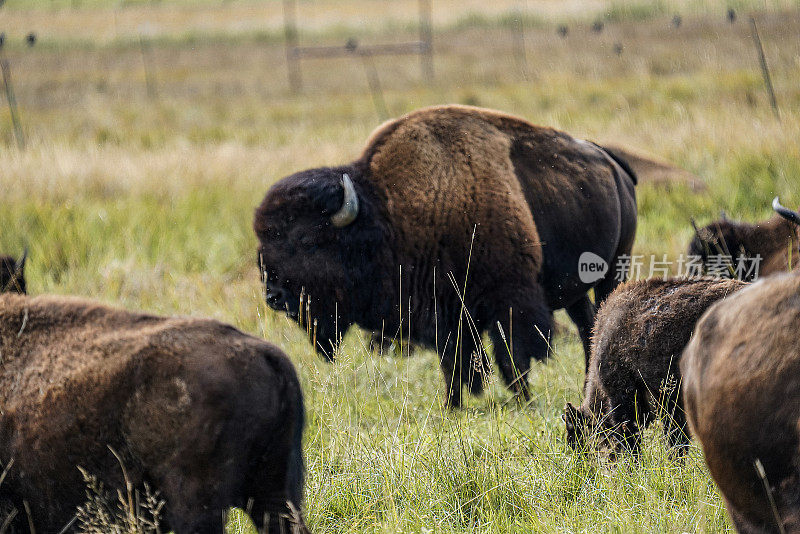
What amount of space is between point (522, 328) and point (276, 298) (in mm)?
1382

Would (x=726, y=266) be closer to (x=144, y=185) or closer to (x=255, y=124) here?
(x=144, y=185)

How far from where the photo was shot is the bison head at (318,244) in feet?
16.0

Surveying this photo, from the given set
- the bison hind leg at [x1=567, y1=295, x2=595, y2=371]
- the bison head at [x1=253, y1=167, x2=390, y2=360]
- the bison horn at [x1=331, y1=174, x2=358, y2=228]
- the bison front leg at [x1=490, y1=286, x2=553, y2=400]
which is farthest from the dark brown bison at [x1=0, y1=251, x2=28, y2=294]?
the bison hind leg at [x1=567, y1=295, x2=595, y2=371]

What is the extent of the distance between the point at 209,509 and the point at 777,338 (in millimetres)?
1638

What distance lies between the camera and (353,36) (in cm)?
3575

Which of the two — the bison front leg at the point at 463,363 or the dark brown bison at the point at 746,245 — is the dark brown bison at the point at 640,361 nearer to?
the bison front leg at the point at 463,363

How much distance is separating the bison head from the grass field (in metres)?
0.40

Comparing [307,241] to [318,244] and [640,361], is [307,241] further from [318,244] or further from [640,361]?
[640,361]

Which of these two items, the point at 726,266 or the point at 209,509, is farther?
the point at 726,266

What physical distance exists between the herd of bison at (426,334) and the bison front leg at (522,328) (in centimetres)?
1

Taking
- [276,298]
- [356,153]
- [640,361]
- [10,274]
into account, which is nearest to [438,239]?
[276,298]

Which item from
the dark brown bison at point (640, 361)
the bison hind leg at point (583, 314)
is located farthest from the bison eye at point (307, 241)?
the bison hind leg at point (583, 314)

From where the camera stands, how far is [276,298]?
4895mm

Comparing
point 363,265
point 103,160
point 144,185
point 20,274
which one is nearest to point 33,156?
point 103,160
